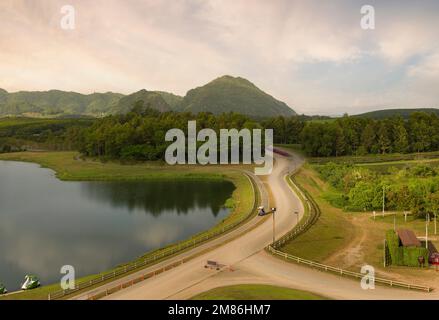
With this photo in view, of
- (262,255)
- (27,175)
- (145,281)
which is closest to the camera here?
(145,281)

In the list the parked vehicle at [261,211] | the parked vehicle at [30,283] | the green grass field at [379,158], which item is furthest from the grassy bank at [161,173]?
the green grass field at [379,158]

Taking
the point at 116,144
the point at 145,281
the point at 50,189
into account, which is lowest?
the point at 145,281

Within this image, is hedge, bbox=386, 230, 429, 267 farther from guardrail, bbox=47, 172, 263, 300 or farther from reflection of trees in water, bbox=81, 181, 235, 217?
reflection of trees in water, bbox=81, 181, 235, 217

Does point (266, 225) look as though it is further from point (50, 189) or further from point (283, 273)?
point (50, 189)

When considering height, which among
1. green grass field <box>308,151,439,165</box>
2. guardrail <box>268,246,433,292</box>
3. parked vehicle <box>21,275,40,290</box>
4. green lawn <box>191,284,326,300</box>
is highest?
green grass field <box>308,151,439,165</box>

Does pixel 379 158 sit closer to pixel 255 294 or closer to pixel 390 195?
pixel 390 195

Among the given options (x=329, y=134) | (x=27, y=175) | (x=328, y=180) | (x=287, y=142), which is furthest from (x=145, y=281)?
(x=287, y=142)

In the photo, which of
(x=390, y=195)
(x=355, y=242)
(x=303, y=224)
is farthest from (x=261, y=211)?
(x=390, y=195)

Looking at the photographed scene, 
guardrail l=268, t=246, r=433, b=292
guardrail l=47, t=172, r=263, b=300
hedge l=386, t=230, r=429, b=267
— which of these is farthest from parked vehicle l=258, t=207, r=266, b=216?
hedge l=386, t=230, r=429, b=267
